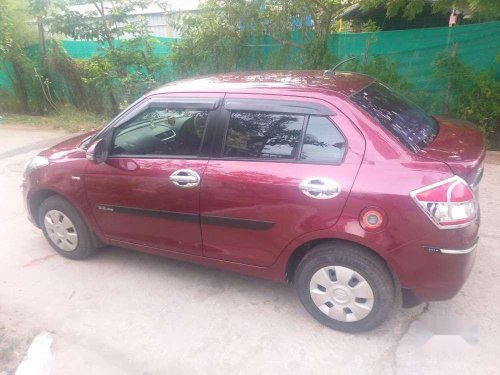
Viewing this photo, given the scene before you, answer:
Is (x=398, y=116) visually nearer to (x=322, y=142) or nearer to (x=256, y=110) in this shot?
(x=322, y=142)

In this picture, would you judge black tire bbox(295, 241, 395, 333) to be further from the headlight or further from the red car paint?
the headlight

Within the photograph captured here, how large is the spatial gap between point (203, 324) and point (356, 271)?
1.18 metres

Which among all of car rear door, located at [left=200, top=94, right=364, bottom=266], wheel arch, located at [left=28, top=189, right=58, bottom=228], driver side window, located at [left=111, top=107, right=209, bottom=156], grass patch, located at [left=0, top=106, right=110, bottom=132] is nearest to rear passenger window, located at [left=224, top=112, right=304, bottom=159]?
car rear door, located at [left=200, top=94, right=364, bottom=266]

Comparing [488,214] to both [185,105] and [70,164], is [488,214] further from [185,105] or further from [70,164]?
[70,164]

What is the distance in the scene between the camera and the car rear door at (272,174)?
8.79 ft

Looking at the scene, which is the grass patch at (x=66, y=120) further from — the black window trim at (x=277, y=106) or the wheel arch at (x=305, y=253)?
the wheel arch at (x=305, y=253)

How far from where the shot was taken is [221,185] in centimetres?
299

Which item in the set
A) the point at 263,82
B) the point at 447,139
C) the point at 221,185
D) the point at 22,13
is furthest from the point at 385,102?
the point at 22,13

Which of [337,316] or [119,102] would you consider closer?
[337,316]

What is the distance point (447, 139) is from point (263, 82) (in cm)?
137

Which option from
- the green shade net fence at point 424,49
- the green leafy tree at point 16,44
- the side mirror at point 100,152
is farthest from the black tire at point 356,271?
the green leafy tree at point 16,44

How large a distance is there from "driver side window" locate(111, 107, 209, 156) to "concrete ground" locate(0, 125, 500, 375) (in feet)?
3.75

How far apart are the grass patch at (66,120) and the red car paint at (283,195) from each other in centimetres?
640

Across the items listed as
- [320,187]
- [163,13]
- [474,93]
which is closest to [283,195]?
[320,187]
